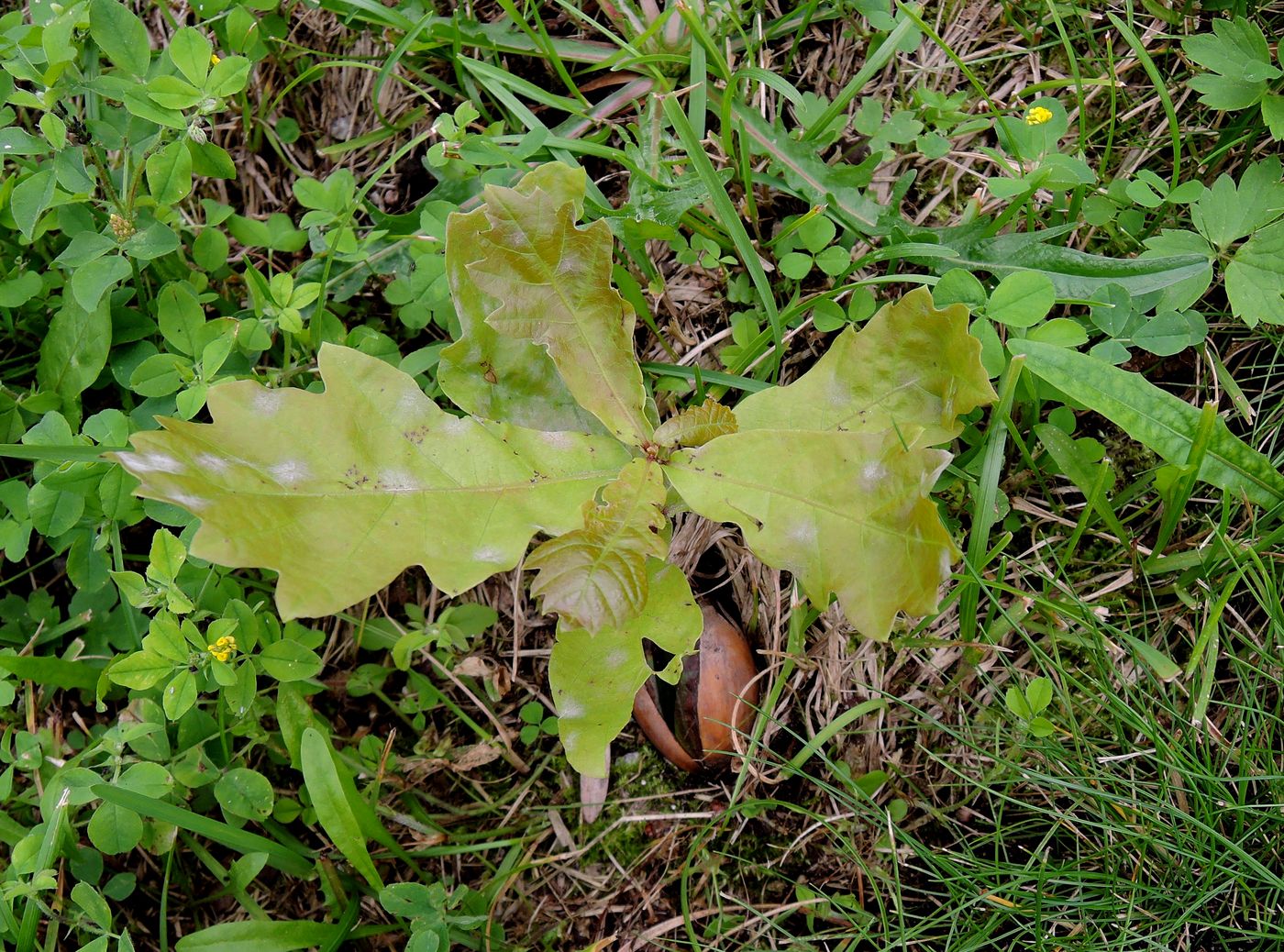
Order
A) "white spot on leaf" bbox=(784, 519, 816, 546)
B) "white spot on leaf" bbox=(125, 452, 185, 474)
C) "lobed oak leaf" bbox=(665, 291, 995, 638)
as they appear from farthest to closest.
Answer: "white spot on leaf" bbox=(784, 519, 816, 546) → "lobed oak leaf" bbox=(665, 291, 995, 638) → "white spot on leaf" bbox=(125, 452, 185, 474)

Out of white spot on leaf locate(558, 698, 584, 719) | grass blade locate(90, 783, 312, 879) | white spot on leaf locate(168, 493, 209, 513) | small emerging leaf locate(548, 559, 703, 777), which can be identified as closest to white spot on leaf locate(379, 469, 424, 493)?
white spot on leaf locate(168, 493, 209, 513)

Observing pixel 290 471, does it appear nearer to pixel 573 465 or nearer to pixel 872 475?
pixel 573 465

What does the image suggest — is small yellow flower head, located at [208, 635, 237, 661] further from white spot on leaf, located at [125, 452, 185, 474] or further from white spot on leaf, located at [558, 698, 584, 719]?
white spot on leaf, located at [558, 698, 584, 719]

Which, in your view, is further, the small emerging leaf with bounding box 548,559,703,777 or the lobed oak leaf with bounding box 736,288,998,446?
the small emerging leaf with bounding box 548,559,703,777

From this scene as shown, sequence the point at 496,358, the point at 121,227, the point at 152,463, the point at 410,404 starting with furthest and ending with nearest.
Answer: the point at 121,227
the point at 496,358
the point at 410,404
the point at 152,463

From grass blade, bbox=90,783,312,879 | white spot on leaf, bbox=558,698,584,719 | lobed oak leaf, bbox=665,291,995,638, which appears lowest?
grass blade, bbox=90,783,312,879

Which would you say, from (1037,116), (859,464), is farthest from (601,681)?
(1037,116)

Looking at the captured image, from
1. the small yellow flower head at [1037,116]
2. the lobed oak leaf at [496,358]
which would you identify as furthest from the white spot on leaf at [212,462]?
the small yellow flower head at [1037,116]
